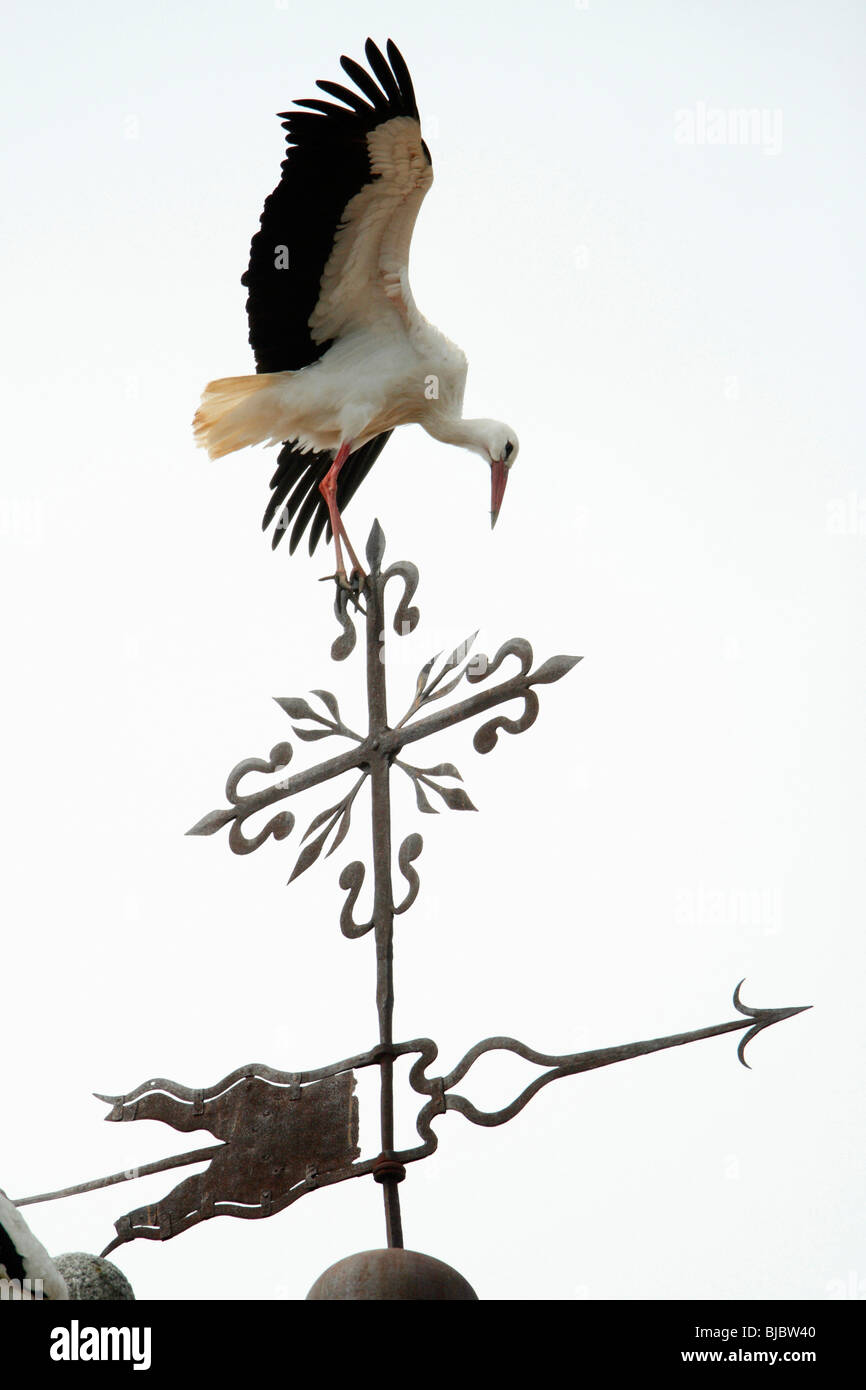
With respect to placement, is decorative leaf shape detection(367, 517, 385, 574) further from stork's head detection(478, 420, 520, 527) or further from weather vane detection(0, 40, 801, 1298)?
stork's head detection(478, 420, 520, 527)

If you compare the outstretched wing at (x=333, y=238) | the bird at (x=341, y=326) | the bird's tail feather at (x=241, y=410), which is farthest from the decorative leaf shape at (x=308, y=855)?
the bird's tail feather at (x=241, y=410)

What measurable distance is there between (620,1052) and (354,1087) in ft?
1.59

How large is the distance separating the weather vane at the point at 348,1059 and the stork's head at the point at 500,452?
213cm

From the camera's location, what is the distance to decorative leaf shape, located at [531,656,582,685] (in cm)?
313

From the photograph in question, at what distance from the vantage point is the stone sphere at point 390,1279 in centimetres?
241

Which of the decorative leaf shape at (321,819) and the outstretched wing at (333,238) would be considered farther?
the outstretched wing at (333,238)

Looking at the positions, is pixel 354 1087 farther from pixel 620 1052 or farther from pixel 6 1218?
pixel 6 1218

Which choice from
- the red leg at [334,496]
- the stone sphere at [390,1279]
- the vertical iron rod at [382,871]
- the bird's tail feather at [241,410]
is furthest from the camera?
the bird's tail feather at [241,410]

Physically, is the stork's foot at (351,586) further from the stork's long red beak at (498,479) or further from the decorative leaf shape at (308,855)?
the stork's long red beak at (498,479)

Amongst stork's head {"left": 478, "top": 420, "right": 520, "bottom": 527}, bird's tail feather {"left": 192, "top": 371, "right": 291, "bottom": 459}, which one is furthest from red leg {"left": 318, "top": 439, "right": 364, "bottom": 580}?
stork's head {"left": 478, "top": 420, "right": 520, "bottom": 527}

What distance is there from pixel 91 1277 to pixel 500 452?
3.37 meters

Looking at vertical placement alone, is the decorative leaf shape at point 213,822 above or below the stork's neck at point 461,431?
below

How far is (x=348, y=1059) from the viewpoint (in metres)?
2.88
